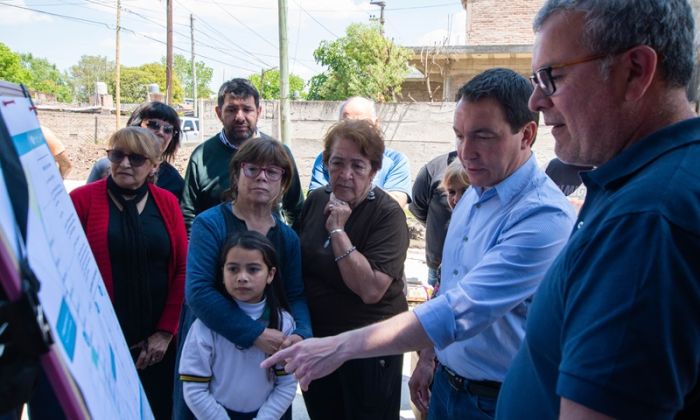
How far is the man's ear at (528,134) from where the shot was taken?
1.78m

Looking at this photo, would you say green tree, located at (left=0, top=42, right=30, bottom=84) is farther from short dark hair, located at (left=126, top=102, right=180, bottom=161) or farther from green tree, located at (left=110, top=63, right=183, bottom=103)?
short dark hair, located at (left=126, top=102, right=180, bottom=161)

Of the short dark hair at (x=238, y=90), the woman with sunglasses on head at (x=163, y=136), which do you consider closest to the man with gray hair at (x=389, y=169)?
the short dark hair at (x=238, y=90)

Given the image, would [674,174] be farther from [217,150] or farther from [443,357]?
[217,150]

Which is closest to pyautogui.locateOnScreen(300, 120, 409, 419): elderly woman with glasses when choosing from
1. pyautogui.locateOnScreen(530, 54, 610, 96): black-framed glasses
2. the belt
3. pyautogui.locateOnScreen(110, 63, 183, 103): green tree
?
the belt

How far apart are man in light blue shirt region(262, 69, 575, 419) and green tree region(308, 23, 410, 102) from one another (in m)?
12.6

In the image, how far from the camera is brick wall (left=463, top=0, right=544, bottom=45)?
20547mm

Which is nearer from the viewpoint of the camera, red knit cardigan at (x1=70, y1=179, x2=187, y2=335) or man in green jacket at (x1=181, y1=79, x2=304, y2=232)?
red knit cardigan at (x1=70, y1=179, x2=187, y2=335)

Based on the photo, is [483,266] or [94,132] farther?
[94,132]

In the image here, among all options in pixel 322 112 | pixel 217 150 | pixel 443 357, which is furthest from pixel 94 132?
pixel 443 357

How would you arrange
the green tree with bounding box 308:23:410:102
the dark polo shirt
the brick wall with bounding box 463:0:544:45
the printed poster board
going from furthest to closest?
1. the brick wall with bounding box 463:0:544:45
2. the green tree with bounding box 308:23:410:102
3. the dark polo shirt
4. the printed poster board

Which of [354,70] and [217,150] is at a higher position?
[354,70]

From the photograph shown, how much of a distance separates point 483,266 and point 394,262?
0.82 m

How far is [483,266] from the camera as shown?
1593 mm

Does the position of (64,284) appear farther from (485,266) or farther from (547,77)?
(485,266)
